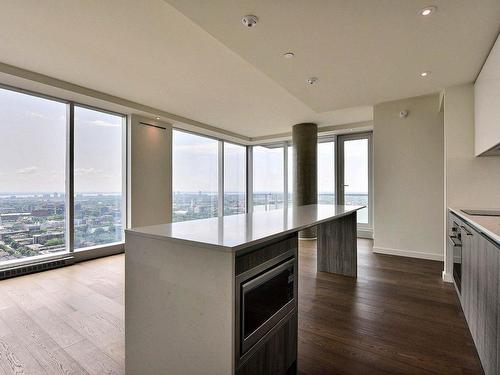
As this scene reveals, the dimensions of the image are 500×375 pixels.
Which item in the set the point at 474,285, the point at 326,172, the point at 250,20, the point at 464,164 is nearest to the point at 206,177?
the point at 326,172

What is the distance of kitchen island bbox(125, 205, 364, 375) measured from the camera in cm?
117

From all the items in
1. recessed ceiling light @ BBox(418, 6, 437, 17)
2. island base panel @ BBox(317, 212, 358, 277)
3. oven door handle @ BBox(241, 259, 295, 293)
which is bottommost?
island base panel @ BBox(317, 212, 358, 277)

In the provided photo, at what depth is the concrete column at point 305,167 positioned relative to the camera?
598 cm

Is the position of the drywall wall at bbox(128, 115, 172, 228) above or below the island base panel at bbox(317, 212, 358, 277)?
above

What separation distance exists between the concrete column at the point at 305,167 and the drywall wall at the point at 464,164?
2818 mm

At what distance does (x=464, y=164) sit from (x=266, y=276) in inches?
129

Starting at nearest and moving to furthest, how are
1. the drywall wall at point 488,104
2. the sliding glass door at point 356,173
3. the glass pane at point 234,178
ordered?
the drywall wall at point 488,104 < the sliding glass door at point 356,173 < the glass pane at point 234,178

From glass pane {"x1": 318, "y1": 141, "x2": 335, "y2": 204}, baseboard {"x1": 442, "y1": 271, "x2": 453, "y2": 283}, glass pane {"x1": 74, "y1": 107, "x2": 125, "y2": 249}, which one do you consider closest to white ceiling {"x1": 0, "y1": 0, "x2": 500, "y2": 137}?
glass pane {"x1": 74, "y1": 107, "x2": 125, "y2": 249}

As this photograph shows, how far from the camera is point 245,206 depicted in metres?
8.34

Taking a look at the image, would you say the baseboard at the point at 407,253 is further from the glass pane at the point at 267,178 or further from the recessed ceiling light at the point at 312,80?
the glass pane at the point at 267,178

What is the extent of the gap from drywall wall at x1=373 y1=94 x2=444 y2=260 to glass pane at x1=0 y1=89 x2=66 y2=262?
507 cm

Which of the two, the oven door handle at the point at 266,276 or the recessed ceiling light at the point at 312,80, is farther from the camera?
the recessed ceiling light at the point at 312,80

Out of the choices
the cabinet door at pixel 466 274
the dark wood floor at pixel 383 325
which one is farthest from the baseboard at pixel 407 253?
the cabinet door at pixel 466 274

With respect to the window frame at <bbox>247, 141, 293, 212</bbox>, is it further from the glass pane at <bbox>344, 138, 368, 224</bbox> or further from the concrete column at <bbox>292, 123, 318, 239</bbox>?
the glass pane at <bbox>344, 138, 368, 224</bbox>
